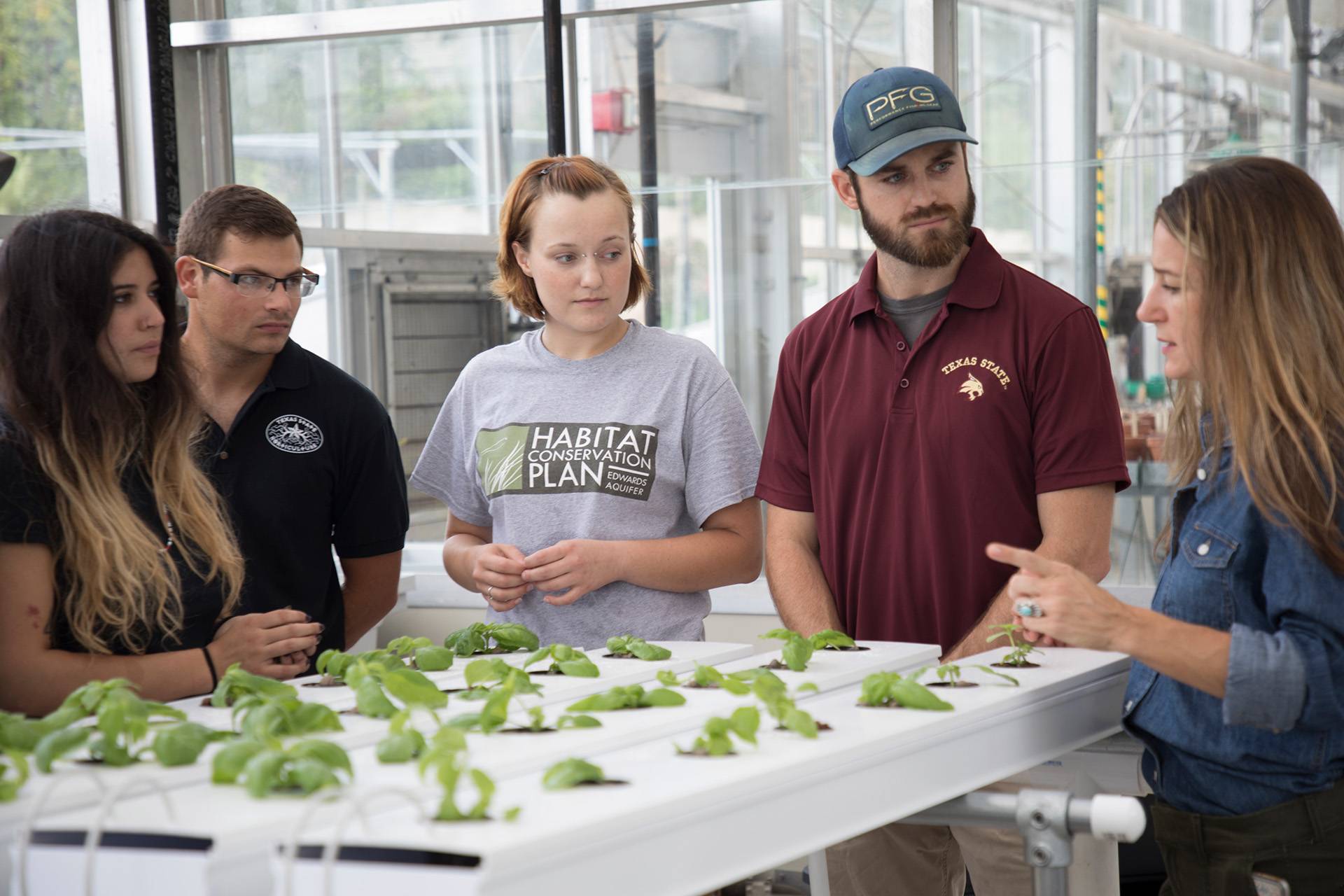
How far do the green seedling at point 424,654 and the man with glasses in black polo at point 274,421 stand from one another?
34 centimetres

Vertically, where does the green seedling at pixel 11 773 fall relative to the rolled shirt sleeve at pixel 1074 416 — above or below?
below

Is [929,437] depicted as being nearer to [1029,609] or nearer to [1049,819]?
[1029,609]

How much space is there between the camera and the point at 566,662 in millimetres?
1638

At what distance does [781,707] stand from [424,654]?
1.88ft

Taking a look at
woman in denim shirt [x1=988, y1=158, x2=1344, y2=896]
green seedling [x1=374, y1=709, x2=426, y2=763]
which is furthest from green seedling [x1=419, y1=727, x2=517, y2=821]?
woman in denim shirt [x1=988, y1=158, x2=1344, y2=896]

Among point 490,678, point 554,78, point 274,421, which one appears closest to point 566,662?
point 490,678

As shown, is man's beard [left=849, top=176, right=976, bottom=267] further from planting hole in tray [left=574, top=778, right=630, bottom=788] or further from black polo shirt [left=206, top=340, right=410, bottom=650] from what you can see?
planting hole in tray [left=574, top=778, right=630, bottom=788]

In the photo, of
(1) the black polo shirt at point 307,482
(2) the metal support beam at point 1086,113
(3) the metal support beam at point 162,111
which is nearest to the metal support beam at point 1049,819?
(1) the black polo shirt at point 307,482

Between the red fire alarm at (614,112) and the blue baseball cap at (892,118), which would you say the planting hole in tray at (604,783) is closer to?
the blue baseball cap at (892,118)

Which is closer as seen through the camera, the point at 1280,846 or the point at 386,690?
the point at 1280,846

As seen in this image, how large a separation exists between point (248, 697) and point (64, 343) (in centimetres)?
56

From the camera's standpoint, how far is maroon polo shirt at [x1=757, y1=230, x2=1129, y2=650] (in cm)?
188

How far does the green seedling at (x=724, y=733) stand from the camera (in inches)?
47.5

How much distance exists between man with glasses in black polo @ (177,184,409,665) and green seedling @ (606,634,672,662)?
53cm
